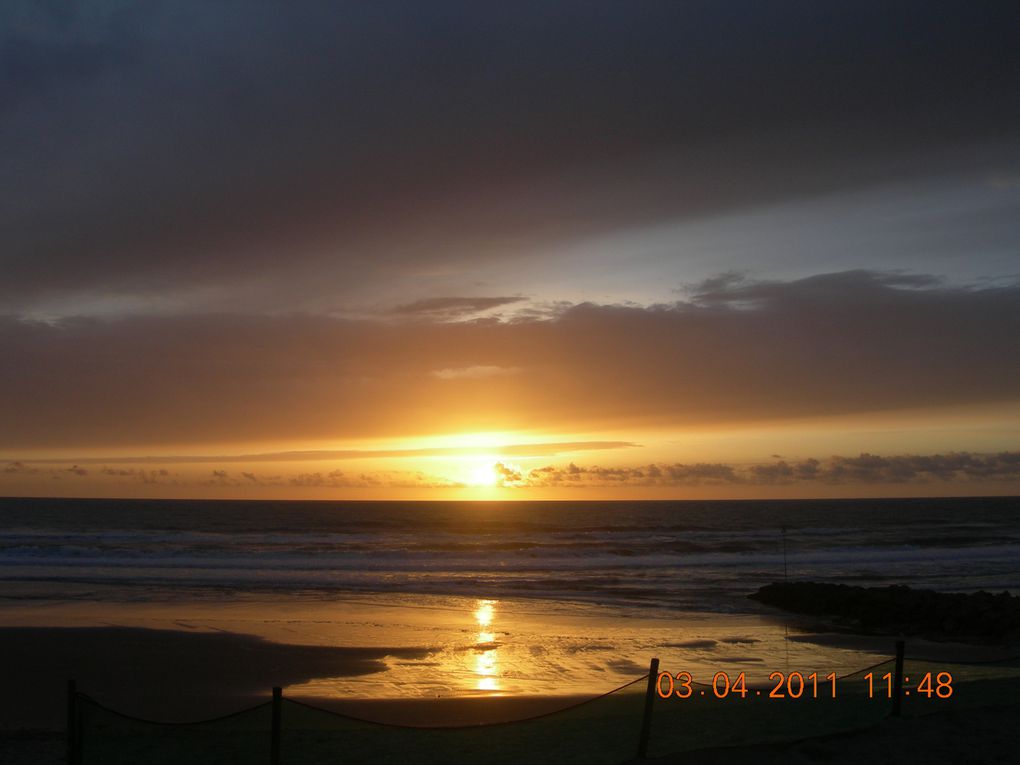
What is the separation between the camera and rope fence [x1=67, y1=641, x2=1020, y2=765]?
8.09 m

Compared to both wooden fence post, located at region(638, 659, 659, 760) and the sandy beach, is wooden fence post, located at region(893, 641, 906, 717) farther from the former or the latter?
wooden fence post, located at region(638, 659, 659, 760)

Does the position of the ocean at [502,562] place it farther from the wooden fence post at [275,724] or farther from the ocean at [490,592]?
the wooden fence post at [275,724]

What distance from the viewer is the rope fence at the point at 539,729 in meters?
8.09

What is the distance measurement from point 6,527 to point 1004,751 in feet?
261

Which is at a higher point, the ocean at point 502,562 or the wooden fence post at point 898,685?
the wooden fence post at point 898,685

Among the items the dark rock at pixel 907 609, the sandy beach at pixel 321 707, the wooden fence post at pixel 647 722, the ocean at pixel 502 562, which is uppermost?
the wooden fence post at pixel 647 722

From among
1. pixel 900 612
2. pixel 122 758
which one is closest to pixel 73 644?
pixel 122 758

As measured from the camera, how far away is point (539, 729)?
29.3 ft

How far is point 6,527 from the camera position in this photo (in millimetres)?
70812

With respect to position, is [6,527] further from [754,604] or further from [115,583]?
[754,604]

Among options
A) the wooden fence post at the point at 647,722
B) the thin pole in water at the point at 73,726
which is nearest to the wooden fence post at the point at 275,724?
the thin pole in water at the point at 73,726

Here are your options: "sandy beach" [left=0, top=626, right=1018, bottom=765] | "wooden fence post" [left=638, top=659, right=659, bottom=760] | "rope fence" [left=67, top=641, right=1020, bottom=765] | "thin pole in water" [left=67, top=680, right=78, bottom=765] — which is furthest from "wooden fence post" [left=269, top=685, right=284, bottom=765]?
"wooden fence post" [left=638, top=659, right=659, bottom=760]

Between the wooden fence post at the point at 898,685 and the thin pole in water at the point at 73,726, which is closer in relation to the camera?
the thin pole in water at the point at 73,726

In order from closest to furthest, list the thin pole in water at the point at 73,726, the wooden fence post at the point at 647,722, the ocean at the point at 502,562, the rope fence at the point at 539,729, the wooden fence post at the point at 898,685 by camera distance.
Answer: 1. the thin pole in water at the point at 73,726
2. the rope fence at the point at 539,729
3. the wooden fence post at the point at 647,722
4. the wooden fence post at the point at 898,685
5. the ocean at the point at 502,562
